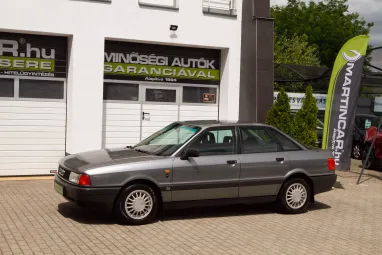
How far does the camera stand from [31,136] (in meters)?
12.4

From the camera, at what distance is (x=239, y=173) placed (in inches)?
343

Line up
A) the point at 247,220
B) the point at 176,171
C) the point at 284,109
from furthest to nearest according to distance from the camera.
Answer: the point at 284,109
the point at 247,220
the point at 176,171

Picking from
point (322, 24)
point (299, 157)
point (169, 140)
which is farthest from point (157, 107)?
point (322, 24)

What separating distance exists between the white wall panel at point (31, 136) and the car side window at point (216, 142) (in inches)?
202

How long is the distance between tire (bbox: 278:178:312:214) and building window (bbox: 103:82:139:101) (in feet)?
18.6

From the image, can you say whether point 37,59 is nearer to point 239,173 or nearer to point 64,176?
point 64,176

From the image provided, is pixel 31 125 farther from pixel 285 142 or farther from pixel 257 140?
pixel 285 142

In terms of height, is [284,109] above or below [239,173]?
above

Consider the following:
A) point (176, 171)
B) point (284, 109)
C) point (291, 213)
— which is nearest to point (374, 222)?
point (291, 213)

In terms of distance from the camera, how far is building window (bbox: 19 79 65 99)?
1233 centimetres

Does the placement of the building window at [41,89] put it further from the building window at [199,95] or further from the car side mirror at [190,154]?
the car side mirror at [190,154]

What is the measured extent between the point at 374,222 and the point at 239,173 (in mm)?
2542

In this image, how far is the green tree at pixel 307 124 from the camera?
13.1 metres

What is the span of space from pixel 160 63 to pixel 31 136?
3768mm
